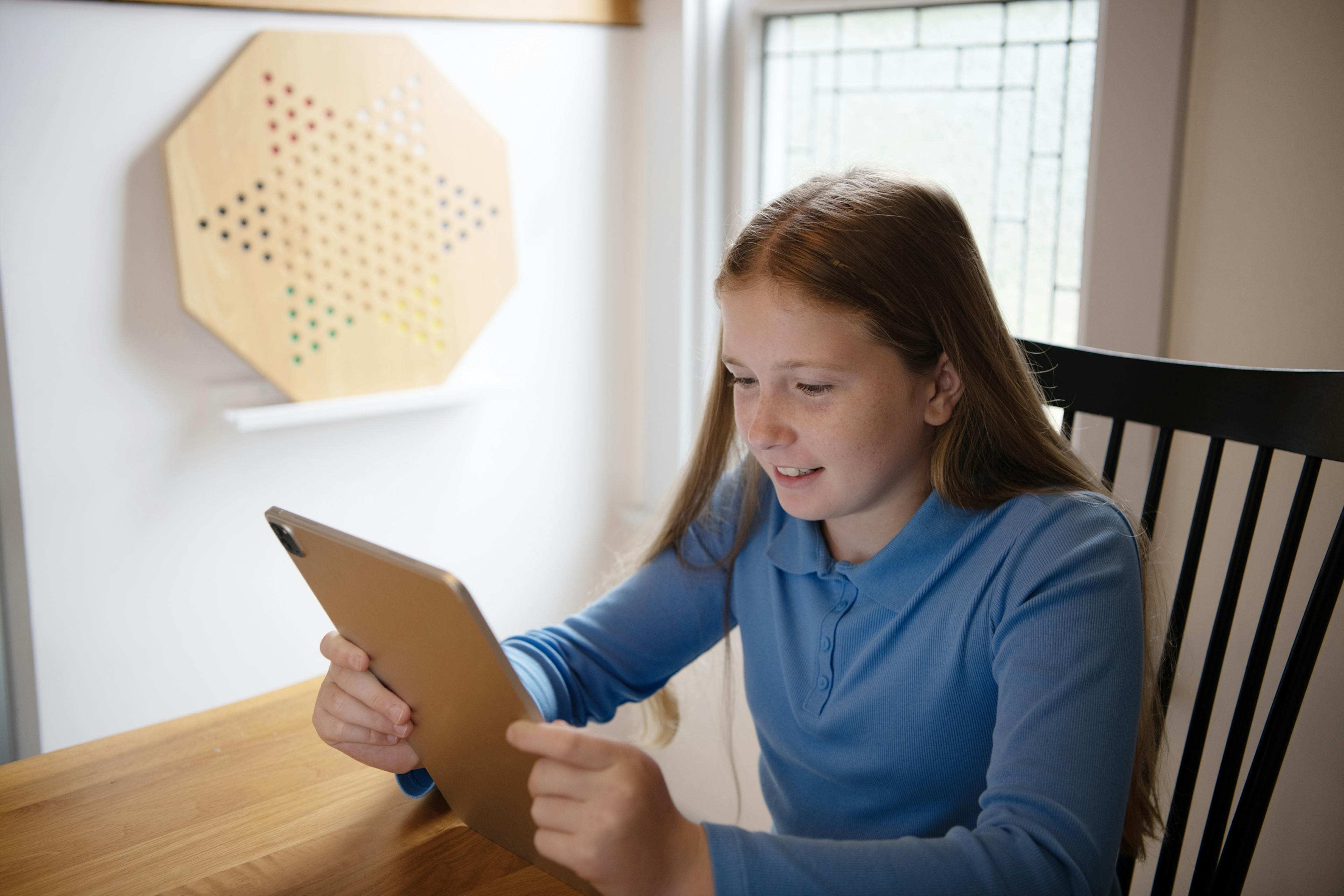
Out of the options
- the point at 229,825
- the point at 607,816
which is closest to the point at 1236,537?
the point at 607,816

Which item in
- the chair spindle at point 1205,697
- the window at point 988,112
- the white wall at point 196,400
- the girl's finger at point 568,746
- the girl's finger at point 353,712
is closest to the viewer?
the girl's finger at point 568,746

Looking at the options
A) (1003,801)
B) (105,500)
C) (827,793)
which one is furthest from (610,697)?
(105,500)

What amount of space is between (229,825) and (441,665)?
0.92 feet

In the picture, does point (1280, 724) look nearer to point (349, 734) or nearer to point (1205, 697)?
point (1205, 697)

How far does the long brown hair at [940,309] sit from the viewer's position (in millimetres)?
899

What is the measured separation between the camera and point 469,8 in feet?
6.07

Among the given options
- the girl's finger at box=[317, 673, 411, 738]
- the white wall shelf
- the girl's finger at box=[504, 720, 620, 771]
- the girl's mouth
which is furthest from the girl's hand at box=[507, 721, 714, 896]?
the white wall shelf

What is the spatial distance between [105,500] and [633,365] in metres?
1.07

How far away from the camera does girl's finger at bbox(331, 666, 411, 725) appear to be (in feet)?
2.77

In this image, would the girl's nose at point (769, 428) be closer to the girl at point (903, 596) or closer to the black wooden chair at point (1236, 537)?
the girl at point (903, 596)

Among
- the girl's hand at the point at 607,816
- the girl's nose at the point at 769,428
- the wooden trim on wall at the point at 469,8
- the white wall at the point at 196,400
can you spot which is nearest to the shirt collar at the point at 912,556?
the girl's nose at the point at 769,428

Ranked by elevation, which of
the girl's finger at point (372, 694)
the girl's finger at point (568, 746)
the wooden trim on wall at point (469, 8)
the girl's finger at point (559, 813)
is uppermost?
the wooden trim on wall at point (469, 8)

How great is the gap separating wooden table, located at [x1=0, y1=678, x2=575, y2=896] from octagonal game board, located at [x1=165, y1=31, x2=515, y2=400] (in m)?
0.79

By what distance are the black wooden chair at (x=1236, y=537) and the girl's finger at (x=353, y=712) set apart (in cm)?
67
